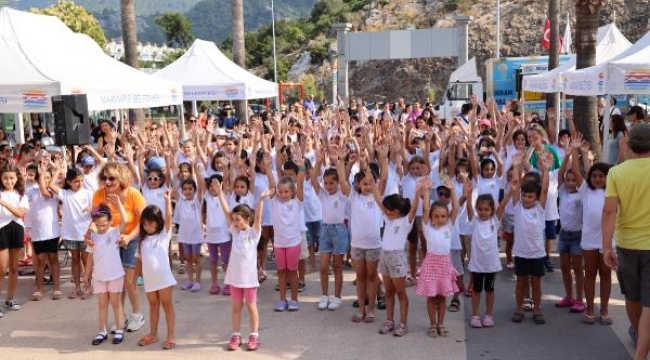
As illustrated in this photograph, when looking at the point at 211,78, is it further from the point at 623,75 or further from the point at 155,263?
the point at 155,263

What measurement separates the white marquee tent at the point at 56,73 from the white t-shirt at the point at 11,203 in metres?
2.14

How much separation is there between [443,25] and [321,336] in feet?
159

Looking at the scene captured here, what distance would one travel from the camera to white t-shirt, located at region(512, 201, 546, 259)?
6512mm

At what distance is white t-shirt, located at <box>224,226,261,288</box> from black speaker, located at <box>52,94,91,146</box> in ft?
11.3

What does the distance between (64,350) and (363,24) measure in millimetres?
55069

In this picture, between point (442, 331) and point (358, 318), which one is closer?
point (442, 331)

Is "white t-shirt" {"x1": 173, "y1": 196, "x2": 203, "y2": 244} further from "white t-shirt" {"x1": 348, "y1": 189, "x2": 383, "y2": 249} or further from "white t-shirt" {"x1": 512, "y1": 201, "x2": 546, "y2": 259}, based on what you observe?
"white t-shirt" {"x1": 512, "y1": 201, "x2": 546, "y2": 259}

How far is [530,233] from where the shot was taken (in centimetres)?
652

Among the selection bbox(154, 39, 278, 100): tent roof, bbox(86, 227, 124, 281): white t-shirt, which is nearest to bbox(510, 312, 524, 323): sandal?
bbox(86, 227, 124, 281): white t-shirt

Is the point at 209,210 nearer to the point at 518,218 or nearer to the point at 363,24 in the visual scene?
the point at 518,218

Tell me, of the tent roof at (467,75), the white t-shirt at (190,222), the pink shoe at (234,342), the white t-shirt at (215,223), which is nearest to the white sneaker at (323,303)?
the pink shoe at (234,342)

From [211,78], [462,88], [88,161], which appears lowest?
[88,161]

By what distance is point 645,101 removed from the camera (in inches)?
999

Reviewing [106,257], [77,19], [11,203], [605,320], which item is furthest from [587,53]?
[77,19]
